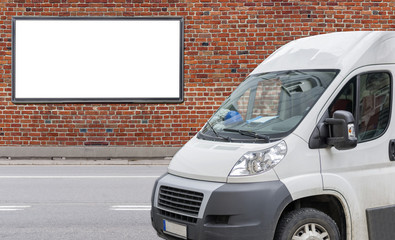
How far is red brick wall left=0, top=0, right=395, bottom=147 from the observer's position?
15.9m

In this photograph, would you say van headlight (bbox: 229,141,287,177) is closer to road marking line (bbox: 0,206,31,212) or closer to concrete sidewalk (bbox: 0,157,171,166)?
road marking line (bbox: 0,206,31,212)

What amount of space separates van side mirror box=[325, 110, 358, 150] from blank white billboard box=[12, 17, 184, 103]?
11134 mm

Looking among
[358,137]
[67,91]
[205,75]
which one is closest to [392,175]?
[358,137]

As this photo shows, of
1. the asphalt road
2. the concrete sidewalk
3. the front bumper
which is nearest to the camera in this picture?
the front bumper

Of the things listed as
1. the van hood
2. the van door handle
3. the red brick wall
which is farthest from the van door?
the red brick wall

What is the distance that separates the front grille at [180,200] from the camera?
5023mm

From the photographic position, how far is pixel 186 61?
632 inches

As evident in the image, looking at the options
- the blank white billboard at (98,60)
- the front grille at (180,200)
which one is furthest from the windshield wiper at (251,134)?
the blank white billboard at (98,60)

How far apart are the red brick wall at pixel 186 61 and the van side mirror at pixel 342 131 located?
1098cm

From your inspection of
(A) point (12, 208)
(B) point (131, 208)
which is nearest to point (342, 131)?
(B) point (131, 208)

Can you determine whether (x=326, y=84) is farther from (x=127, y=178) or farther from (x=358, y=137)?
(x=127, y=178)

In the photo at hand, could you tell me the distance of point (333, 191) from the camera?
16.8ft

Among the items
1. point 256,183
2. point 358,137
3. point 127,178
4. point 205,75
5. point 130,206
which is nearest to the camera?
point 256,183

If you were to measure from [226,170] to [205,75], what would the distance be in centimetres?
1118
